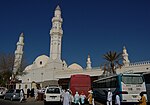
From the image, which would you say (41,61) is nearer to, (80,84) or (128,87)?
(80,84)

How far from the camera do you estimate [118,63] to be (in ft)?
143

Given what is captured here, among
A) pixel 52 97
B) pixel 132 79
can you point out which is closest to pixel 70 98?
pixel 132 79

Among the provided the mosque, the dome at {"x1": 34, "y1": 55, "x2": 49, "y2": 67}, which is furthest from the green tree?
the dome at {"x1": 34, "y1": 55, "x2": 49, "y2": 67}

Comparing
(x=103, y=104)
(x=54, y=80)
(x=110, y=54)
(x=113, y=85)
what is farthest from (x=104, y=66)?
(x=113, y=85)

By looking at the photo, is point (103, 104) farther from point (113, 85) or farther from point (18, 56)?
point (18, 56)

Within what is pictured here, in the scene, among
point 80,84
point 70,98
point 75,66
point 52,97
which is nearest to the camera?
point 70,98

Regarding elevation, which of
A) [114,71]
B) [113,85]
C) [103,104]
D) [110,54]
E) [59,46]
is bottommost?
[103,104]

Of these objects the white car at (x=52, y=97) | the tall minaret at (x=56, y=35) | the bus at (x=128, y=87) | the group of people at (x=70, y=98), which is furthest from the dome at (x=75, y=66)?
the bus at (x=128, y=87)

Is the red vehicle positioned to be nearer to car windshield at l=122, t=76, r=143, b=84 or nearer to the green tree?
car windshield at l=122, t=76, r=143, b=84

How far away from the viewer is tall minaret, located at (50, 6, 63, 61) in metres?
62.8

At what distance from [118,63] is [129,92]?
26.3 m

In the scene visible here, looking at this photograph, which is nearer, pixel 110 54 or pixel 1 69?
pixel 110 54

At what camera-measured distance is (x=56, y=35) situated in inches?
2501

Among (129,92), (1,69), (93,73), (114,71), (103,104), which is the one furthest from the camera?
(1,69)
